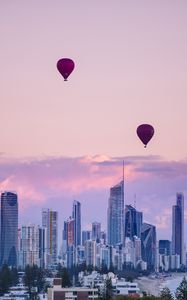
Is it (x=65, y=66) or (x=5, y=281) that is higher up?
(x=65, y=66)

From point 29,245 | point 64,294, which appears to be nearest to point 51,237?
point 29,245

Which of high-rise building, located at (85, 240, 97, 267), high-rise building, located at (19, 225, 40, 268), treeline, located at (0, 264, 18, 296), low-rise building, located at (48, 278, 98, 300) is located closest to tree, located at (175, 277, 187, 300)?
low-rise building, located at (48, 278, 98, 300)

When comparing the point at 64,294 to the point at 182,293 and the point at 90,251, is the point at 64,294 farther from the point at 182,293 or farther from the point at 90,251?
the point at 90,251

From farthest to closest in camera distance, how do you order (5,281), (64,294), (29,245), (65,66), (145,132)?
(29,245) < (5,281) < (64,294) < (145,132) < (65,66)

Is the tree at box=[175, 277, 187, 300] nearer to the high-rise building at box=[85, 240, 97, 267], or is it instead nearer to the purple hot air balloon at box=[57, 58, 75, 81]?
the purple hot air balloon at box=[57, 58, 75, 81]

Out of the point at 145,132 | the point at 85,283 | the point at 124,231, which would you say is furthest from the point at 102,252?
the point at 145,132

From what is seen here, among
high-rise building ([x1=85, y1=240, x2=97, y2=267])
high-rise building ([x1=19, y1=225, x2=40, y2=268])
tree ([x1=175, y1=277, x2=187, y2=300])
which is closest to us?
tree ([x1=175, y1=277, x2=187, y2=300])
